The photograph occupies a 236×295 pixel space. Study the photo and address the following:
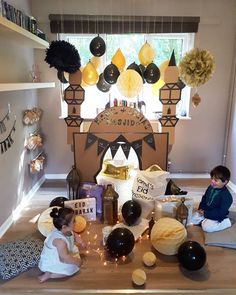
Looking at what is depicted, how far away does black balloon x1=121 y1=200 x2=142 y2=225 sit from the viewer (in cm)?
210

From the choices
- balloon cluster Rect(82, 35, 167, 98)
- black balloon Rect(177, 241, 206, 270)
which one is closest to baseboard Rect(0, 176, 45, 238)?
balloon cluster Rect(82, 35, 167, 98)

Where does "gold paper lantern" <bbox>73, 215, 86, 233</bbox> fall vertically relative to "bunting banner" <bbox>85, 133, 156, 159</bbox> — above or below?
below

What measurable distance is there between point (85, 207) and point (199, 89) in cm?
Answer: 225

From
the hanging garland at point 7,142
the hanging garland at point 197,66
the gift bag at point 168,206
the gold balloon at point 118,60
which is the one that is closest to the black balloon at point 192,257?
the gift bag at point 168,206

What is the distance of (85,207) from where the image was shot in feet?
7.40

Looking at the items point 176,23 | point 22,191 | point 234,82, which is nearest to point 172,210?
point 22,191

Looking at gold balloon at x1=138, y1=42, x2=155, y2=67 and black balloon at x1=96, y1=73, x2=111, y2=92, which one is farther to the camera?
black balloon at x1=96, y1=73, x2=111, y2=92

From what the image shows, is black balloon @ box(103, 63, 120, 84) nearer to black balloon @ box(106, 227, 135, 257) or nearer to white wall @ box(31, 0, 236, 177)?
white wall @ box(31, 0, 236, 177)

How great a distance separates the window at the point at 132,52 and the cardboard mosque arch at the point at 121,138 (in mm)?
908

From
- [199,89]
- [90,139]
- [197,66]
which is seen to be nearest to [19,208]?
[90,139]

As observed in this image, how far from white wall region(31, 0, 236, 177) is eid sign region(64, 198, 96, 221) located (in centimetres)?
154

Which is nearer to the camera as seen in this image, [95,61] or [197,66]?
[197,66]

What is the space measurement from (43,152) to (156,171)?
73.9 inches

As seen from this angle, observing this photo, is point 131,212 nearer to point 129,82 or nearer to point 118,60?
point 129,82
